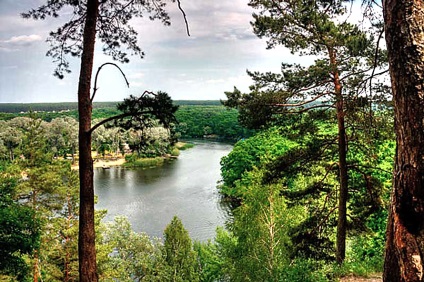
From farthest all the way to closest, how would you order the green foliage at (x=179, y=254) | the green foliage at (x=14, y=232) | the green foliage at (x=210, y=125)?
the green foliage at (x=210, y=125) < the green foliage at (x=179, y=254) < the green foliage at (x=14, y=232)

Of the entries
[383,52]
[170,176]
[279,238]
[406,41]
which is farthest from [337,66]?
[170,176]

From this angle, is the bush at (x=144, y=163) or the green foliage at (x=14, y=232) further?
the bush at (x=144, y=163)

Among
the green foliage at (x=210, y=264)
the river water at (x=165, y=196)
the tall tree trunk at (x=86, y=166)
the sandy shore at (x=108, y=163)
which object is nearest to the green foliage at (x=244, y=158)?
the river water at (x=165, y=196)

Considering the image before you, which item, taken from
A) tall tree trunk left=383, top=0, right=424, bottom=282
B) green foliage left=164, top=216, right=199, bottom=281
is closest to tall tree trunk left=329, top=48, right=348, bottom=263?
tall tree trunk left=383, top=0, right=424, bottom=282

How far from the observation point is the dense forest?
2.23 meters

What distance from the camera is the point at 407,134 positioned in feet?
7.16

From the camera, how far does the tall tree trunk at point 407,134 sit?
7.00 ft

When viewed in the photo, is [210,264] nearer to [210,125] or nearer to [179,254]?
[179,254]

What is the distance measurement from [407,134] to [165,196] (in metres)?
23.8

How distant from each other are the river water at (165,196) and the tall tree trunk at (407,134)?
52.7 ft

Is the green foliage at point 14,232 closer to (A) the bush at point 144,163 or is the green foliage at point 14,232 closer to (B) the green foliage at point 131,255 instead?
(B) the green foliage at point 131,255

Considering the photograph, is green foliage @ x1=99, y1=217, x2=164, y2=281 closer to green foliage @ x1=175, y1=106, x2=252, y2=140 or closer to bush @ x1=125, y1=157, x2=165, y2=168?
bush @ x1=125, y1=157, x2=165, y2=168

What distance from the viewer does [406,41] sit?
2.19 meters

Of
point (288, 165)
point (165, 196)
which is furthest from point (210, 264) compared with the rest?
point (165, 196)
